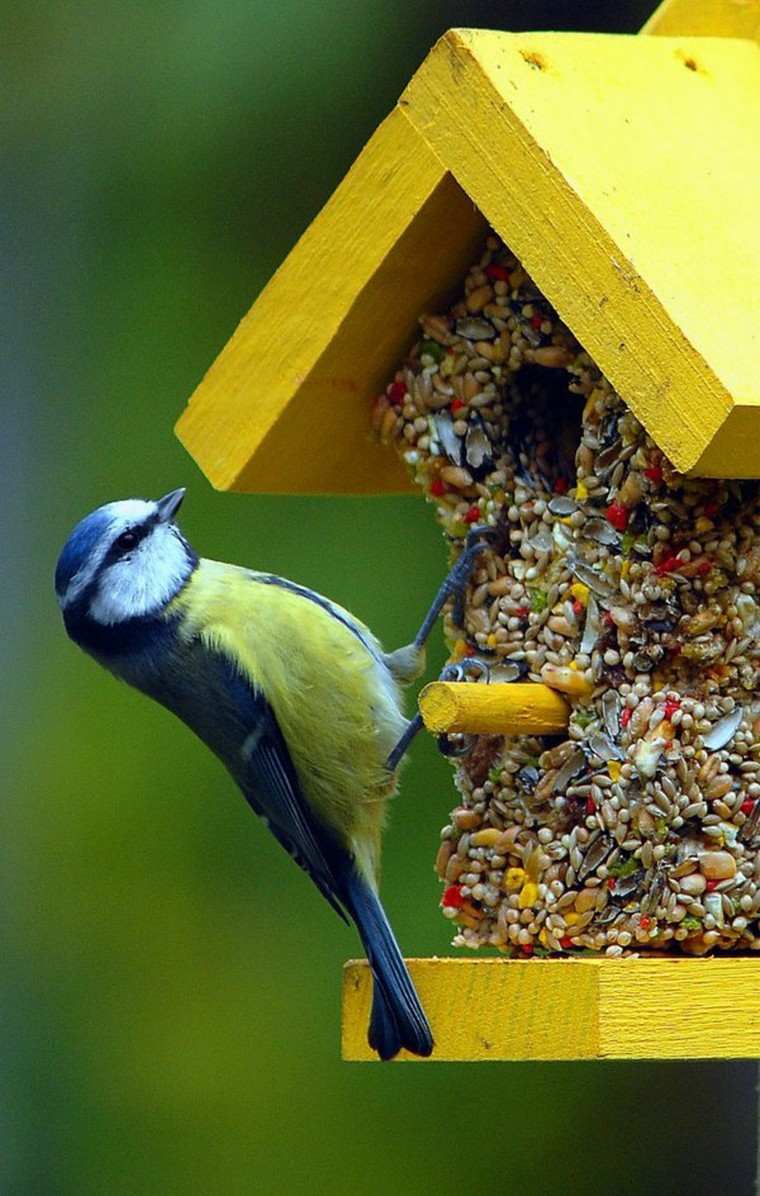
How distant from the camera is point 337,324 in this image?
9.15 ft

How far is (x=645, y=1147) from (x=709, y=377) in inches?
110

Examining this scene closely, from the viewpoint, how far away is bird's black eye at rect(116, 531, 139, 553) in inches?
123

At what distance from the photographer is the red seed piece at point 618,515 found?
2.53 metres

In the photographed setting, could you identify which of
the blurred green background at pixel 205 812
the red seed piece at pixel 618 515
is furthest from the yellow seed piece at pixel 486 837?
the blurred green background at pixel 205 812

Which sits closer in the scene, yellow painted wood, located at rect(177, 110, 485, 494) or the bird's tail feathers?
the bird's tail feathers

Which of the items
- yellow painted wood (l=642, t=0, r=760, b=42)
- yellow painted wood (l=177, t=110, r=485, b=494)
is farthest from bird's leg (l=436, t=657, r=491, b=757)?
yellow painted wood (l=642, t=0, r=760, b=42)

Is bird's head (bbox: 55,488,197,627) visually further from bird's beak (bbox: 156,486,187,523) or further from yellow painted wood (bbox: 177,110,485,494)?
yellow painted wood (bbox: 177,110,485,494)

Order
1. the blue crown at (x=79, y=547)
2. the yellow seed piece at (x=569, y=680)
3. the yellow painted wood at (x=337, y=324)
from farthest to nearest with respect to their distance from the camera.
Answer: the blue crown at (x=79, y=547) < the yellow painted wood at (x=337, y=324) < the yellow seed piece at (x=569, y=680)

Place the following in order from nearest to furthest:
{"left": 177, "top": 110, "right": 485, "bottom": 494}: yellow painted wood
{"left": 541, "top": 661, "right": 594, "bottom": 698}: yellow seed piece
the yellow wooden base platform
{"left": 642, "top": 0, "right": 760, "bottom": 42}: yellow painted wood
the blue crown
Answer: the yellow wooden base platform
{"left": 541, "top": 661, "right": 594, "bottom": 698}: yellow seed piece
{"left": 177, "top": 110, "right": 485, "bottom": 494}: yellow painted wood
{"left": 642, "top": 0, "right": 760, "bottom": 42}: yellow painted wood
the blue crown

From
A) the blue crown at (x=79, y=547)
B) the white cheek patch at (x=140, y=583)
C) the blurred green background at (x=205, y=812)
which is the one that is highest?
the blue crown at (x=79, y=547)

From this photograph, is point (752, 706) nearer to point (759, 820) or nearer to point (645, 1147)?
point (759, 820)

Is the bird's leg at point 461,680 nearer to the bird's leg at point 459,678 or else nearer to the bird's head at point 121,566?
the bird's leg at point 459,678

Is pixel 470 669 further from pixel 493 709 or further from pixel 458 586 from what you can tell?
pixel 493 709

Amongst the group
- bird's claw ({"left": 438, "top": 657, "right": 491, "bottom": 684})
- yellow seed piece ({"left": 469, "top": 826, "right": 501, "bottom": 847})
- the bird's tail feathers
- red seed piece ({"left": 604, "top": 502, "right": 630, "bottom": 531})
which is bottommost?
yellow seed piece ({"left": 469, "top": 826, "right": 501, "bottom": 847})
